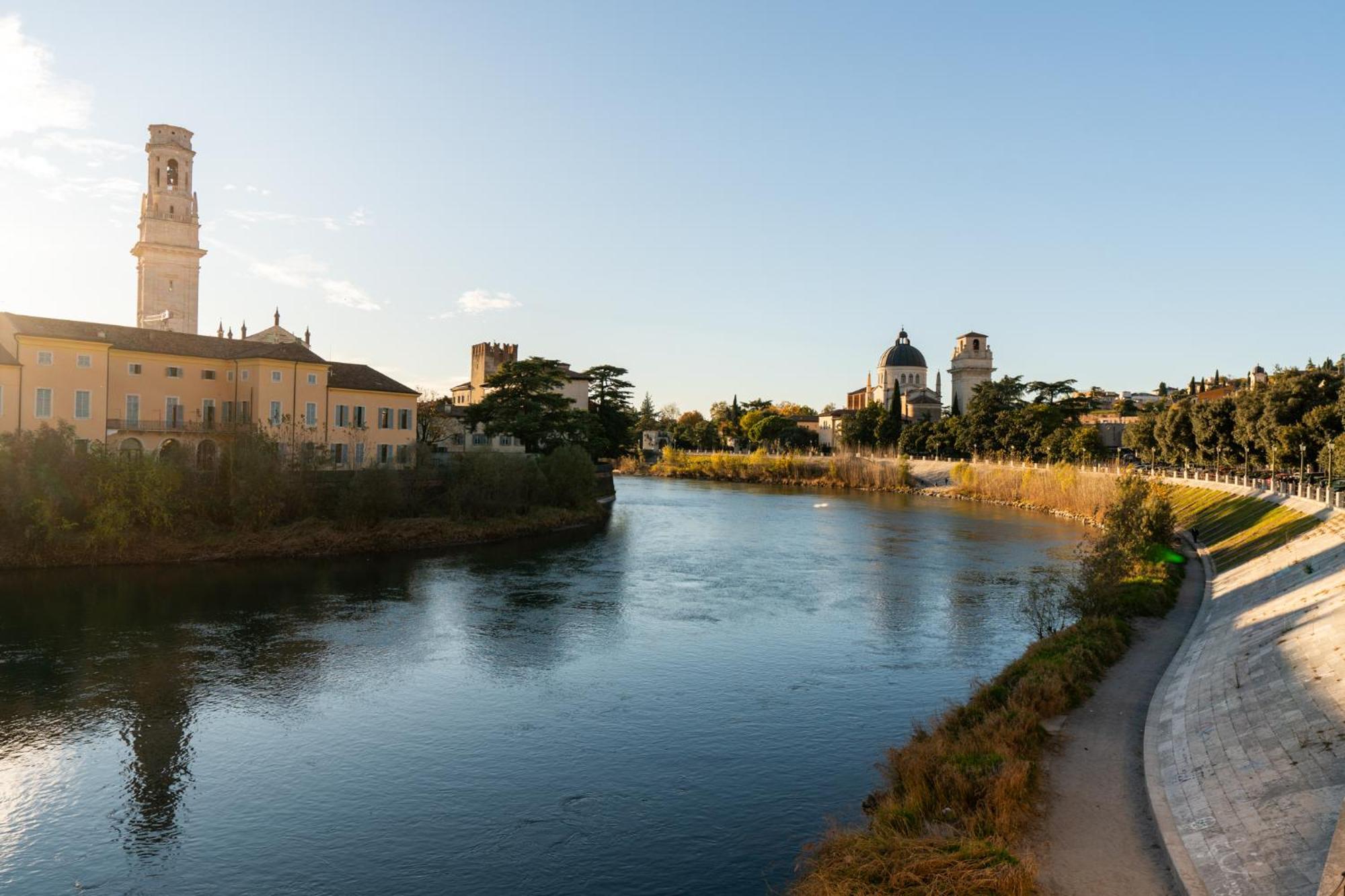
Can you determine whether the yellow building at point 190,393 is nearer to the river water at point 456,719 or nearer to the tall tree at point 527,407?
the tall tree at point 527,407

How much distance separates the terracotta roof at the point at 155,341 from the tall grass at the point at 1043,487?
50.2 m

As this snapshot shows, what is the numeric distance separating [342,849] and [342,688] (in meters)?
8.68

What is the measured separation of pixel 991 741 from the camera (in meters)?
15.3

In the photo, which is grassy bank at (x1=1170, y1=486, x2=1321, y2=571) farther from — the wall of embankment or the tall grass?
the wall of embankment

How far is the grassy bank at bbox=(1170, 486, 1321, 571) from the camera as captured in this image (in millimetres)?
32281

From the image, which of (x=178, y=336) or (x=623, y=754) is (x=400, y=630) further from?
(x=178, y=336)

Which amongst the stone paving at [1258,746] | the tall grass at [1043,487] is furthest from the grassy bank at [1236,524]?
the stone paving at [1258,746]

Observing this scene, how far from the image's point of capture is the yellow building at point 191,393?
136 feet

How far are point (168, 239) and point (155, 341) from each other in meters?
29.7

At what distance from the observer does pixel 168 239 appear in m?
71.2

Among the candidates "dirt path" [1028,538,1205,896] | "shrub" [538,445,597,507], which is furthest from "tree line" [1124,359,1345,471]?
"shrub" [538,445,597,507]

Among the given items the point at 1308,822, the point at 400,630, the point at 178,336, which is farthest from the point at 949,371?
the point at 1308,822

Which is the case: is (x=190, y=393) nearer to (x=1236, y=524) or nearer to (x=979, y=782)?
(x=979, y=782)

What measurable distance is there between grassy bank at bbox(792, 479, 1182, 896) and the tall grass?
35714 millimetres
